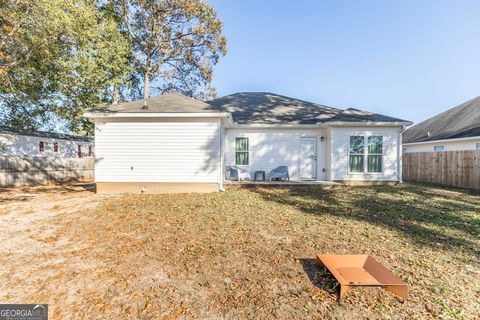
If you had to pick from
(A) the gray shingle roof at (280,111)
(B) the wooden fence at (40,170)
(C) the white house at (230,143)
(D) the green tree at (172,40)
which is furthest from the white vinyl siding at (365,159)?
(B) the wooden fence at (40,170)

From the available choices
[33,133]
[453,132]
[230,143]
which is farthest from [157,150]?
[453,132]

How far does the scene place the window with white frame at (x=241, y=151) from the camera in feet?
39.7

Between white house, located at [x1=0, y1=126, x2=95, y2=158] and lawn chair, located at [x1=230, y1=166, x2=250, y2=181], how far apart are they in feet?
41.0

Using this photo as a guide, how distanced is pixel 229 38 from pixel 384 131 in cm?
1441

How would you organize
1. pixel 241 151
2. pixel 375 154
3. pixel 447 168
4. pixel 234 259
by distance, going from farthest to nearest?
1. pixel 447 168
2. pixel 241 151
3. pixel 375 154
4. pixel 234 259

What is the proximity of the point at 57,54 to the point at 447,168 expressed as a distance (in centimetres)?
1921

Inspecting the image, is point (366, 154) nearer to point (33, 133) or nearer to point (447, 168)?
point (447, 168)

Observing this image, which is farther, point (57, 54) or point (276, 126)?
point (276, 126)

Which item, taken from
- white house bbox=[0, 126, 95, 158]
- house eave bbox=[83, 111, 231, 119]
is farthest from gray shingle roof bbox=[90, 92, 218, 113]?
white house bbox=[0, 126, 95, 158]

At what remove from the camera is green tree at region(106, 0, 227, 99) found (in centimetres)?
1712

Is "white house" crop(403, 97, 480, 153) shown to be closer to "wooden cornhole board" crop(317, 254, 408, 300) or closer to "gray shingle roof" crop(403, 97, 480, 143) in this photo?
"gray shingle roof" crop(403, 97, 480, 143)

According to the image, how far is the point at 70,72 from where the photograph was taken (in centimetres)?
1110

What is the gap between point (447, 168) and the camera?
12328 millimetres

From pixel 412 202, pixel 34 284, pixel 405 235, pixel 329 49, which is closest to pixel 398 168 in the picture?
pixel 412 202
